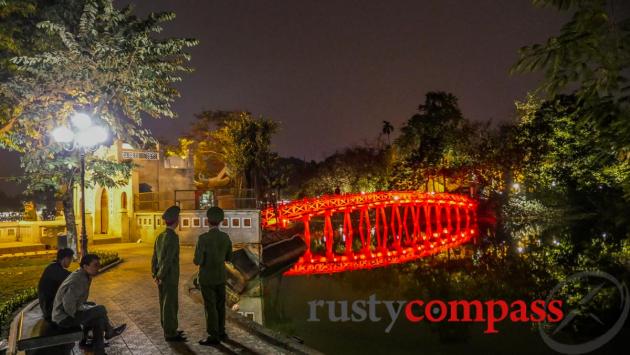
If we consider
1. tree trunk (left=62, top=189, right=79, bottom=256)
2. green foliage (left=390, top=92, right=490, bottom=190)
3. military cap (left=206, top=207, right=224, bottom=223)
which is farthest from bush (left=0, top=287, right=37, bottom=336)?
green foliage (left=390, top=92, right=490, bottom=190)

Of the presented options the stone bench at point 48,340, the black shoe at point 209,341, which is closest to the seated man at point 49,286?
the stone bench at point 48,340

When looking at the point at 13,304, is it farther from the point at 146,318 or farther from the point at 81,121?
the point at 81,121

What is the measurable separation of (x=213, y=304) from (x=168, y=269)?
0.78 m

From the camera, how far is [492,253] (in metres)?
27.3

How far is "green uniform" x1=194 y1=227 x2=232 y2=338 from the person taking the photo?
6.51 meters

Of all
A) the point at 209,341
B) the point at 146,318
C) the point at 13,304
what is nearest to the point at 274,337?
the point at 209,341

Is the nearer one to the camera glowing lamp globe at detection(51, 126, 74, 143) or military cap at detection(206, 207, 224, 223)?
military cap at detection(206, 207, 224, 223)

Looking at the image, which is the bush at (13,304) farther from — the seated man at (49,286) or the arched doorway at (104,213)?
the arched doorway at (104,213)

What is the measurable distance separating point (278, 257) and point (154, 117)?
41.5 feet

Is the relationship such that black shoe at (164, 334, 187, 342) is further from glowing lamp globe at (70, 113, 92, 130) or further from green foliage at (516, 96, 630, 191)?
green foliage at (516, 96, 630, 191)

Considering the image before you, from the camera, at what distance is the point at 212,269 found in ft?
21.4

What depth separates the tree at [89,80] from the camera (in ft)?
34.0

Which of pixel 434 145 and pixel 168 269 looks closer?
pixel 168 269

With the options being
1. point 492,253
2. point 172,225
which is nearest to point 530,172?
point 492,253
